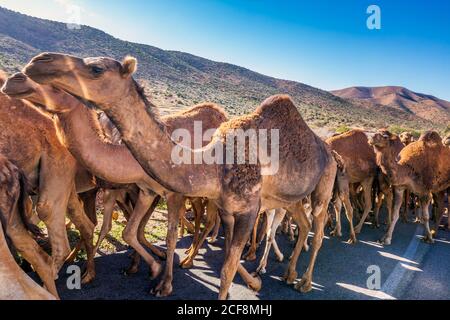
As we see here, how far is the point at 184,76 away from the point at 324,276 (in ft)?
187

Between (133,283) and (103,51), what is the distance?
51.7 m

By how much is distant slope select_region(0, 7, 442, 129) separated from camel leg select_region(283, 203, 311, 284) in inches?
1267

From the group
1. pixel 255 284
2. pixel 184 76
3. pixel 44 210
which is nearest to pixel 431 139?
pixel 255 284

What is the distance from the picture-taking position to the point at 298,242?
6.66 m

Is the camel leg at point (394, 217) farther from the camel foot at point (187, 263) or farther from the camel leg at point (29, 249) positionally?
the camel leg at point (29, 249)

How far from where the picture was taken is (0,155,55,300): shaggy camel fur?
3.01 m

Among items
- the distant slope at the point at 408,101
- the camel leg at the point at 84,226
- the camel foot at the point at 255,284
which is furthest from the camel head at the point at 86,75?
the distant slope at the point at 408,101

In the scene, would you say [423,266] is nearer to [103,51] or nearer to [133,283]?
[133,283]

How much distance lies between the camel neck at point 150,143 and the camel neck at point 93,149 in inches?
43.6

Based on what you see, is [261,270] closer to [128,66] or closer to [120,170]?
[120,170]

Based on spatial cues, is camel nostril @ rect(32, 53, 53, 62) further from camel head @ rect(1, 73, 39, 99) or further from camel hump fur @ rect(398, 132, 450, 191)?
camel hump fur @ rect(398, 132, 450, 191)

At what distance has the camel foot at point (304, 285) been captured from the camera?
6074mm
